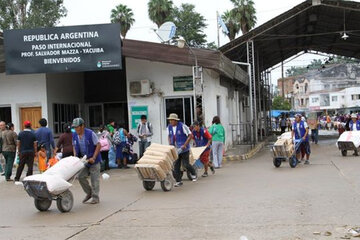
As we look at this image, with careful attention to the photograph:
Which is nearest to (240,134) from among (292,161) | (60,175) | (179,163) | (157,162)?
(292,161)

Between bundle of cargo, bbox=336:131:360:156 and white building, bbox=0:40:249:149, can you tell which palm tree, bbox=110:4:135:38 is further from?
bundle of cargo, bbox=336:131:360:156

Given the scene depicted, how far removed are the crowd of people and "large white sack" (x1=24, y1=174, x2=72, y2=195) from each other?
765mm

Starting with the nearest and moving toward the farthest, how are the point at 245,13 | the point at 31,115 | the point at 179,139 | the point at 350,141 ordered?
the point at 179,139 → the point at 350,141 → the point at 31,115 → the point at 245,13

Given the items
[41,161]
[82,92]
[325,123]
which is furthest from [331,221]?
[325,123]

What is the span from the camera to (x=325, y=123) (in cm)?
5259

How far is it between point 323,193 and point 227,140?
11.9 metres

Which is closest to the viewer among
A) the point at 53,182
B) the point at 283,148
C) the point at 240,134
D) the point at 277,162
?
the point at 53,182

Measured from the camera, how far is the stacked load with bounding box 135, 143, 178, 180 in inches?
411

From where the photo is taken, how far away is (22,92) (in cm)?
1925

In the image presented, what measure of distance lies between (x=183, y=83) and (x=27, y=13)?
25.6 m

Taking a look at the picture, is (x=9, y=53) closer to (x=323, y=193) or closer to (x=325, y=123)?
(x=323, y=193)

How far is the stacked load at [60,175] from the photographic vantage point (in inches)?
330

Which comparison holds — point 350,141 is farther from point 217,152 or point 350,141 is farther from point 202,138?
point 202,138

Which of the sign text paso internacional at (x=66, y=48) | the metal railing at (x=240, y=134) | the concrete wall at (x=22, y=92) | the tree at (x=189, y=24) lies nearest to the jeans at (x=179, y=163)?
the sign text paso internacional at (x=66, y=48)
